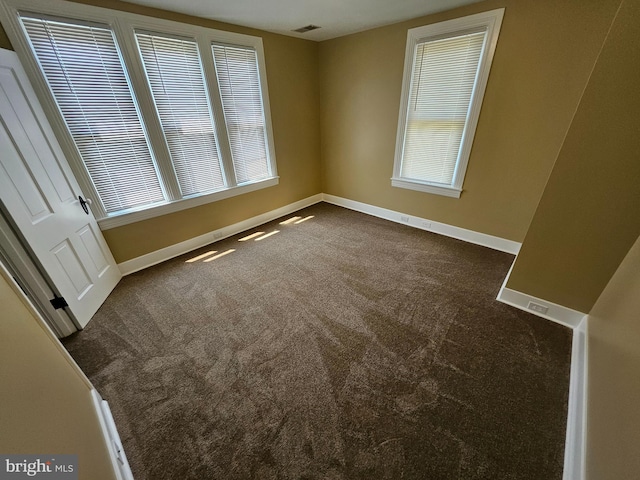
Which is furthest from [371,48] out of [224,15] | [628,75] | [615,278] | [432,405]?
[432,405]

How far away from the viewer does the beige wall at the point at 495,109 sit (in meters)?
2.12

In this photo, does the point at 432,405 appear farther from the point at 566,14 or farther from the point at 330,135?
the point at 330,135

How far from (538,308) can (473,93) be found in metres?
2.20

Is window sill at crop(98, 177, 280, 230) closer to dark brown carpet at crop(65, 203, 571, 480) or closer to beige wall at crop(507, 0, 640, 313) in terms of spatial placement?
dark brown carpet at crop(65, 203, 571, 480)

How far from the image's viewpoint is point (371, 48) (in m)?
3.18

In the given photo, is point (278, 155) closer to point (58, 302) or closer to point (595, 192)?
point (58, 302)

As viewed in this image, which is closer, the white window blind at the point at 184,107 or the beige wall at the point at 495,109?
the beige wall at the point at 495,109

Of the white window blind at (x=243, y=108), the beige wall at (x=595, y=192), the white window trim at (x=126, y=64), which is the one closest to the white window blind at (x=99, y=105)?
the white window trim at (x=126, y=64)

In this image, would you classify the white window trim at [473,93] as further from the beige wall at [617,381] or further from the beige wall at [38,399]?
the beige wall at [38,399]

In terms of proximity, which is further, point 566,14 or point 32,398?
point 566,14

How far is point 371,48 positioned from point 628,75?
263cm

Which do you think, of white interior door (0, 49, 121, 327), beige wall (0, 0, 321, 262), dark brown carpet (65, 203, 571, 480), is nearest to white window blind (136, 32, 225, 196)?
beige wall (0, 0, 321, 262)

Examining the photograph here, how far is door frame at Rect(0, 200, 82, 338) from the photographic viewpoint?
1604 mm

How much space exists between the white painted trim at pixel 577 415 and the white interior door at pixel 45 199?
3.26 metres
